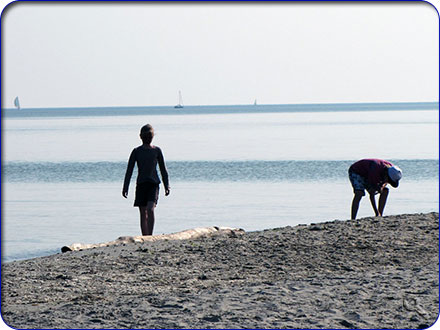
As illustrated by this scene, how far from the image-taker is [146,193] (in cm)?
1098

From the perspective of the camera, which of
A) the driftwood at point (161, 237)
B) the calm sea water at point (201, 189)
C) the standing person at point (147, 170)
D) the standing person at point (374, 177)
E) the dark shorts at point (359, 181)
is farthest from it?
the calm sea water at point (201, 189)

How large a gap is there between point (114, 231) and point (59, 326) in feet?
30.9

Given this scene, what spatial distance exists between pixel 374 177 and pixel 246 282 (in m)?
4.81

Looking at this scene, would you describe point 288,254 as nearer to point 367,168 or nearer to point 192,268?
point 192,268

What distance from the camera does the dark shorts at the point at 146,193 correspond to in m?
11.0

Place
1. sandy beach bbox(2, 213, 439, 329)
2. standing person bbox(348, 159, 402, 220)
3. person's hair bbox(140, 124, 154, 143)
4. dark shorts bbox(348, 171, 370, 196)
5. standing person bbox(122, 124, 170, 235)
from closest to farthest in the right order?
sandy beach bbox(2, 213, 439, 329), person's hair bbox(140, 124, 154, 143), standing person bbox(122, 124, 170, 235), standing person bbox(348, 159, 402, 220), dark shorts bbox(348, 171, 370, 196)

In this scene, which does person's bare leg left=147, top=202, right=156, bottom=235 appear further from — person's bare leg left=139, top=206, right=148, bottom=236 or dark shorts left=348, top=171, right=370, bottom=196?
dark shorts left=348, top=171, right=370, bottom=196

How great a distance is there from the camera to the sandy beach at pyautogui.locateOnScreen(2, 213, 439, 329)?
6617mm

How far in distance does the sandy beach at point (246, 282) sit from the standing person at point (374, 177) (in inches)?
41.4

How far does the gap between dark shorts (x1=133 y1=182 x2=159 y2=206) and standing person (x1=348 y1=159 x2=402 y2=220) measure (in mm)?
3313

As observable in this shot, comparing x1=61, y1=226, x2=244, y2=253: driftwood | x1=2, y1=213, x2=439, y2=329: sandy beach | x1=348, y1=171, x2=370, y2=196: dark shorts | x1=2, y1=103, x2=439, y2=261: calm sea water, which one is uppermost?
x1=348, y1=171, x2=370, y2=196: dark shorts

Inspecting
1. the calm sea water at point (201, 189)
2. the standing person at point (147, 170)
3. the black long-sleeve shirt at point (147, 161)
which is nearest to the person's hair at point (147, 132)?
the standing person at point (147, 170)

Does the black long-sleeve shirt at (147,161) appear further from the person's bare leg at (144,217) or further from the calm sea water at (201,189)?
the calm sea water at (201,189)

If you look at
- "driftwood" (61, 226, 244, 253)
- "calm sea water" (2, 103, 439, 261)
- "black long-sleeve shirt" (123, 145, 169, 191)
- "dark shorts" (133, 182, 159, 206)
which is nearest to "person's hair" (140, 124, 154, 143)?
"black long-sleeve shirt" (123, 145, 169, 191)
